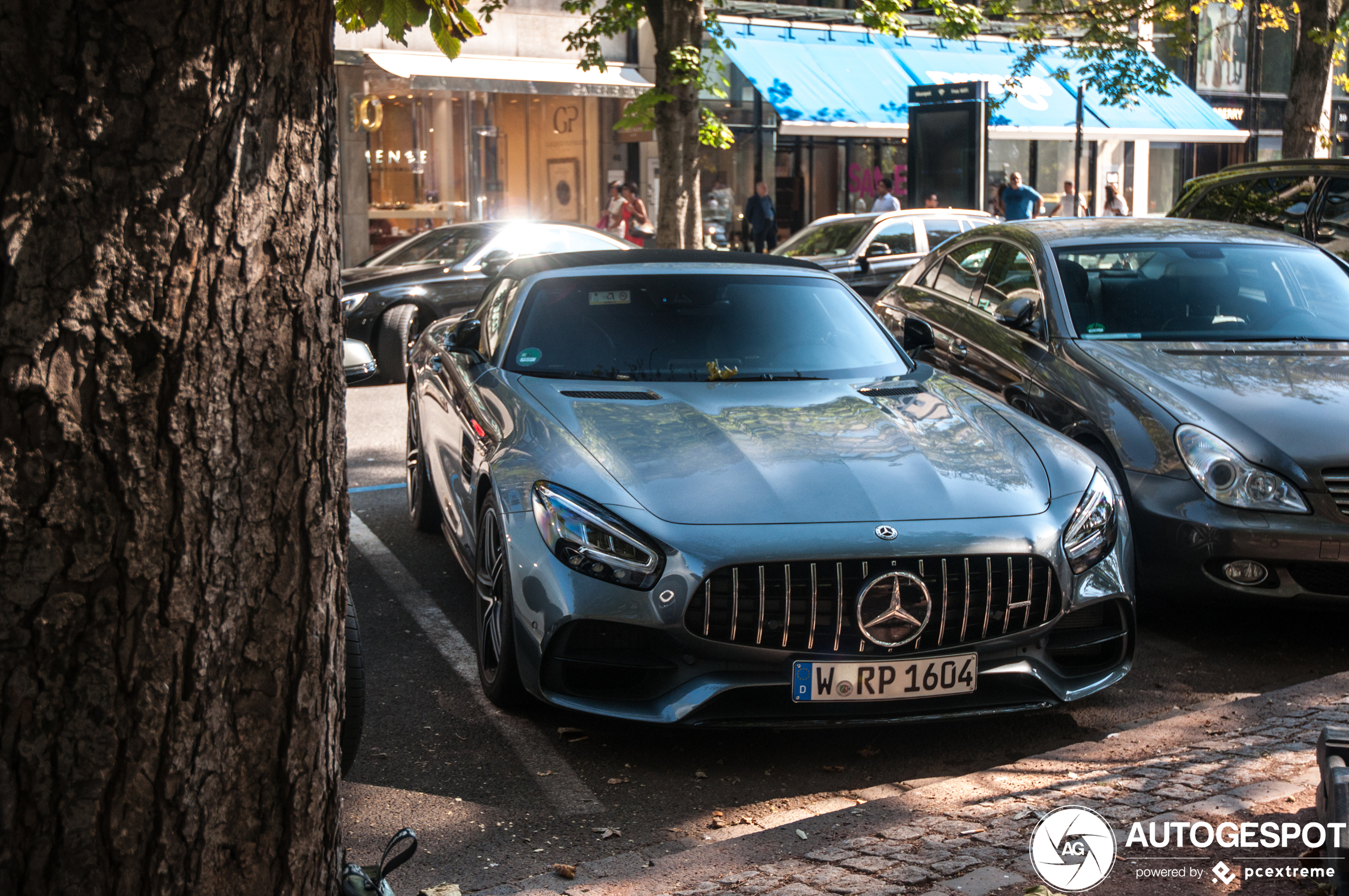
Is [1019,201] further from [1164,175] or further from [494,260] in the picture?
[1164,175]

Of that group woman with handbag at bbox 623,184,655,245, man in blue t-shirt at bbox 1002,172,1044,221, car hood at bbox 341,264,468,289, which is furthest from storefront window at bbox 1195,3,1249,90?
car hood at bbox 341,264,468,289

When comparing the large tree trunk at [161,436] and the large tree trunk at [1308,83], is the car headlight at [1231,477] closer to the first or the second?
the large tree trunk at [161,436]

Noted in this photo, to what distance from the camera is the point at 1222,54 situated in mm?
32406

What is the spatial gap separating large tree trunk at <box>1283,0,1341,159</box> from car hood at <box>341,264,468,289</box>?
33.0ft

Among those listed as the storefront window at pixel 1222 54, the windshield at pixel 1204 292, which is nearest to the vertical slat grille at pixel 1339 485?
the windshield at pixel 1204 292

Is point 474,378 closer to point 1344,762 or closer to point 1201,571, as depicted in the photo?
point 1201,571

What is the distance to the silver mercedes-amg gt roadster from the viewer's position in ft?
13.0

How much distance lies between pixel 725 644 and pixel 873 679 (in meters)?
0.43

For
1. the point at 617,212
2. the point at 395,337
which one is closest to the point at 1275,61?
the point at 617,212

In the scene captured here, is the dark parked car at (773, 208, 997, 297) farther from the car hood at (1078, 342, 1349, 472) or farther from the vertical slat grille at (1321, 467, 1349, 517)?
the vertical slat grille at (1321, 467, 1349, 517)

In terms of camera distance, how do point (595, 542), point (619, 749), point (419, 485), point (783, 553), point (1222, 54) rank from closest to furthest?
point (783, 553)
point (595, 542)
point (619, 749)
point (419, 485)
point (1222, 54)

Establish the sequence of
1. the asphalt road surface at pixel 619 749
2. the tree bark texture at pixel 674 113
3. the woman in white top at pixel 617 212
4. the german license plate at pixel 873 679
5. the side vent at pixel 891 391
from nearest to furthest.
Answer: the asphalt road surface at pixel 619 749 < the german license plate at pixel 873 679 < the side vent at pixel 891 391 < the tree bark texture at pixel 674 113 < the woman in white top at pixel 617 212

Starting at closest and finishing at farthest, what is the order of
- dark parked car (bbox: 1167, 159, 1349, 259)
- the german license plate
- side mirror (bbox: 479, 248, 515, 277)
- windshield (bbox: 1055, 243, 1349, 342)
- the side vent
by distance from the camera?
the german license plate
the side vent
windshield (bbox: 1055, 243, 1349, 342)
dark parked car (bbox: 1167, 159, 1349, 259)
side mirror (bbox: 479, 248, 515, 277)

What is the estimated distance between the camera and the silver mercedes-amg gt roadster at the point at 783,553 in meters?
3.96
